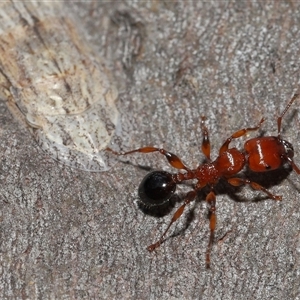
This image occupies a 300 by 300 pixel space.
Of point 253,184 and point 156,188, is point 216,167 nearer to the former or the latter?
point 253,184

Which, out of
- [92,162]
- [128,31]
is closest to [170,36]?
[128,31]

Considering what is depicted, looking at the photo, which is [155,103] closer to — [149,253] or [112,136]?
[112,136]

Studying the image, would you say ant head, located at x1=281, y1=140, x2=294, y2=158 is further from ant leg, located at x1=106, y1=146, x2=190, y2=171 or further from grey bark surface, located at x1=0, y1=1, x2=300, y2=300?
ant leg, located at x1=106, y1=146, x2=190, y2=171

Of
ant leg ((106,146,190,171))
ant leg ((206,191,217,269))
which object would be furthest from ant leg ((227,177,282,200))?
ant leg ((106,146,190,171))

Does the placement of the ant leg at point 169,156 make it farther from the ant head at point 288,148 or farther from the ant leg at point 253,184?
the ant head at point 288,148

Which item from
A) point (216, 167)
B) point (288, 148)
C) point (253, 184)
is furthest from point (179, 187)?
point (288, 148)

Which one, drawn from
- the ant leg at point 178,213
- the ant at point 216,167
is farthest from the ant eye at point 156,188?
the ant leg at point 178,213
